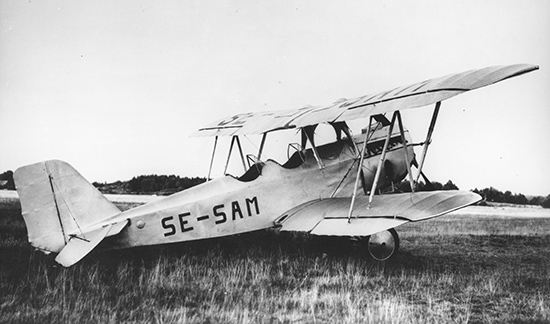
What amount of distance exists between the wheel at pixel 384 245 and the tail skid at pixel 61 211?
3.52 m

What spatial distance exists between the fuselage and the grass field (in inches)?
17.4

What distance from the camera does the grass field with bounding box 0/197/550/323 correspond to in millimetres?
4164

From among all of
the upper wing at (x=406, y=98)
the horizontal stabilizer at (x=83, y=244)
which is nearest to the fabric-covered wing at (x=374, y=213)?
the upper wing at (x=406, y=98)

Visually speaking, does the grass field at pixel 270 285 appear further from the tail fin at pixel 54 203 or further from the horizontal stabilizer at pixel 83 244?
the tail fin at pixel 54 203

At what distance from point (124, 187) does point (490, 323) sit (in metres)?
22.0

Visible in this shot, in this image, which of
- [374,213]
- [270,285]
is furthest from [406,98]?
[270,285]

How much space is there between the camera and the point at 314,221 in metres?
6.23

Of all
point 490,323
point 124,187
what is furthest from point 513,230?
point 124,187

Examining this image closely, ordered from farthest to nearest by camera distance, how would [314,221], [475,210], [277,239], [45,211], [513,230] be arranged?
[475,210], [513,230], [277,239], [314,221], [45,211]

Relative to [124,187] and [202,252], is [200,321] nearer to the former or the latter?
[202,252]

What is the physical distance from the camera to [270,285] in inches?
206

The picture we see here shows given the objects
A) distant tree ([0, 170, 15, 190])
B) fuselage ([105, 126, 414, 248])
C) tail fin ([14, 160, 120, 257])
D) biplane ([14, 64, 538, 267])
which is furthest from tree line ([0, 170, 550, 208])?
tail fin ([14, 160, 120, 257])

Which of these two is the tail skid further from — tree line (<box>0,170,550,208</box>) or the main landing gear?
tree line (<box>0,170,550,208</box>)

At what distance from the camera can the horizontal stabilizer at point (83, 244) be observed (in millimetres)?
5266
